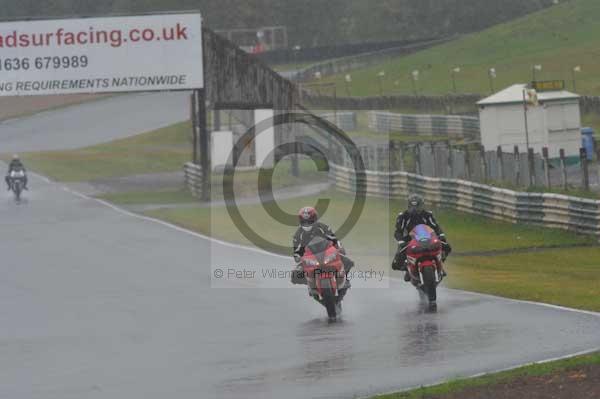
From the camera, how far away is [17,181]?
1815 inches

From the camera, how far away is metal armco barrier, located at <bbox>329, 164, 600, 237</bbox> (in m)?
27.9

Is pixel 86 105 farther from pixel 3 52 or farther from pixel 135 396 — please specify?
pixel 135 396

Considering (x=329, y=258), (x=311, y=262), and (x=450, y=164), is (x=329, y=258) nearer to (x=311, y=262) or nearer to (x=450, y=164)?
(x=311, y=262)

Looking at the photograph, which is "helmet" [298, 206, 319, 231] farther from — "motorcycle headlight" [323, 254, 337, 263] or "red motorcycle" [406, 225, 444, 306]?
"red motorcycle" [406, 225, 444, 306]

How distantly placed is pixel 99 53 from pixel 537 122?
14.3 meters

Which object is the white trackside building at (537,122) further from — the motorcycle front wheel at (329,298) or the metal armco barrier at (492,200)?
the motorcycle front wheel at (329,298)

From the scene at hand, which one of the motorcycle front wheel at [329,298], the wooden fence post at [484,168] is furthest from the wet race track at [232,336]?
the wooden fence post at [484,168]

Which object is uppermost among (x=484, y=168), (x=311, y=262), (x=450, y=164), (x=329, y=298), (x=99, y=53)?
(x=99, y=53)

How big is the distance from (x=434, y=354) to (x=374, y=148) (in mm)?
29475

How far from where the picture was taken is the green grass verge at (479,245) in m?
20.4

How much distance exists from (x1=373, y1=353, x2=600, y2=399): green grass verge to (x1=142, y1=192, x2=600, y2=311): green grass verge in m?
4.63

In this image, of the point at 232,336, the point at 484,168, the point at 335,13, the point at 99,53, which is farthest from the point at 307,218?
the point at 335,13

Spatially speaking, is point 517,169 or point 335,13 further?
point 335,13

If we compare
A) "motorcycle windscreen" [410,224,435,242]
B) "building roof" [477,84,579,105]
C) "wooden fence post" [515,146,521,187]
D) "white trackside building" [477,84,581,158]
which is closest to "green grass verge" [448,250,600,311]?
"motorcycle windscreen" [410,224,435,242]
